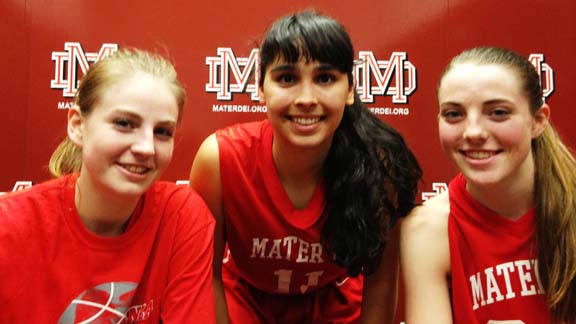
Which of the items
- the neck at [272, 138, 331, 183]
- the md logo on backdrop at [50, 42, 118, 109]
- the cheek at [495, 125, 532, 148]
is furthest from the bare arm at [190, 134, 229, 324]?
the md logo on backdrop at [50, 42, 118, 109]

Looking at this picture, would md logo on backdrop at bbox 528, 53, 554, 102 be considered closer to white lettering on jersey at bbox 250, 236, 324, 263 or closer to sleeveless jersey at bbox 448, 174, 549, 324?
sleeveless jersey at bbox 448, 174, 549, 324

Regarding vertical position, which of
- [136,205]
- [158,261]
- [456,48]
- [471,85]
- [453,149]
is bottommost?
[158,261]

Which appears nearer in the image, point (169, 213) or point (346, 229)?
point (169, 213)

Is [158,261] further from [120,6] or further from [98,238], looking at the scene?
[120,6]

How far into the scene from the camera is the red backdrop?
1724mm

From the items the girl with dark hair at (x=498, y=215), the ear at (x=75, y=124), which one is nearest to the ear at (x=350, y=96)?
the girl with dark hair at (x=498, y=215)

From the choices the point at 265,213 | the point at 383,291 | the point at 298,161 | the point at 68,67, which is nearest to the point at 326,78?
the point at 298,161

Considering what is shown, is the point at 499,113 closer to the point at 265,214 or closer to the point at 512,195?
the point at 512,195

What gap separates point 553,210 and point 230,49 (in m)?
1.14

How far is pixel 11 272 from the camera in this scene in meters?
0.87

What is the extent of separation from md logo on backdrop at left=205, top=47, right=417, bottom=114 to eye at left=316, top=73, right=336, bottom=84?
0.67m

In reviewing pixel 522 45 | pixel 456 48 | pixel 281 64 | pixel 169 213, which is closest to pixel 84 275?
pixel 169 213

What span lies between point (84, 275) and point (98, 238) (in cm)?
7

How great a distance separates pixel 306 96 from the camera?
1.08m
